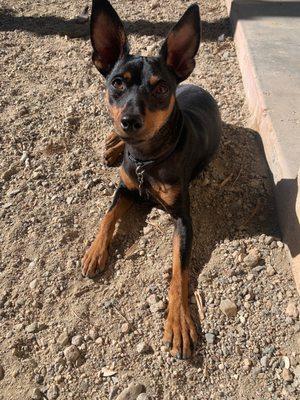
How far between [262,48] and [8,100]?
2.86 metres

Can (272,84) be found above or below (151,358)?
above

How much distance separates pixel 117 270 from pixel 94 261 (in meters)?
0.19

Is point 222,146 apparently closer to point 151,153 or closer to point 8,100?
point 151,153

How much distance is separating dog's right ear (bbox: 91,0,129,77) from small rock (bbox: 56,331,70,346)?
72.9 inches

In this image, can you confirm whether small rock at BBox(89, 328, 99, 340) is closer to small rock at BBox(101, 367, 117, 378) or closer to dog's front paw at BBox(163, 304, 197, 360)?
small rock at BBox(101, 367, 117, 378)

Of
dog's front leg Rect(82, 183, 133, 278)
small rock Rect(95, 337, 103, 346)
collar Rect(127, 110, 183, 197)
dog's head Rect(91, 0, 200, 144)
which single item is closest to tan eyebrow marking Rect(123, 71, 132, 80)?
dog's head Rect(91, 0, 200, 144)

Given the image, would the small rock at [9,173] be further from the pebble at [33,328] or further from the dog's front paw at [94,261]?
the pebble at [33,328]

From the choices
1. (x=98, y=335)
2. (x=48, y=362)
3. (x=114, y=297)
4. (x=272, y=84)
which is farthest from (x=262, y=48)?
(x=48, y=362)

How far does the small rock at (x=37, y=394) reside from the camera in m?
2.62

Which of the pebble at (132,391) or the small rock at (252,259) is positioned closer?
the pebble at (132,391)

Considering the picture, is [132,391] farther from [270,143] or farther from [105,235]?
[270,143]

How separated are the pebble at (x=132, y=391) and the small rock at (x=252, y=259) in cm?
117

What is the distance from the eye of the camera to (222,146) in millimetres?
4277

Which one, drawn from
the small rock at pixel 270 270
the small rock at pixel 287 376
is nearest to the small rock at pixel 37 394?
the small rock at pixel 287 376
